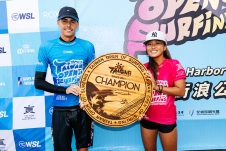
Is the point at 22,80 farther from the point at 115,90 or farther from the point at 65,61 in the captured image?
the point at 115,90

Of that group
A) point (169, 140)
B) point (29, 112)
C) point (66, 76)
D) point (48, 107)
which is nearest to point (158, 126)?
point (169, 140)

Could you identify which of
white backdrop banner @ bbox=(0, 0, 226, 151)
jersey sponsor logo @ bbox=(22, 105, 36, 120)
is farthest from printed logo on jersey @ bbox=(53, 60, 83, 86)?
jersey sponsor logo @ bbox=(22, 105, 36, 120)

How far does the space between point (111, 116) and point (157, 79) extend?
49 centimetres

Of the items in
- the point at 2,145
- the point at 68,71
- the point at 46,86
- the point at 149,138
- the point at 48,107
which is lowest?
the point at 2,145

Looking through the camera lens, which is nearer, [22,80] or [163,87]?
[163,87]

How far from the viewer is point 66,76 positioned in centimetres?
247

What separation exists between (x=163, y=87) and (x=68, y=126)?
84 centimetres

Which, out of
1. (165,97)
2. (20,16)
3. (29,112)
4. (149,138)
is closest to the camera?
(165,97)

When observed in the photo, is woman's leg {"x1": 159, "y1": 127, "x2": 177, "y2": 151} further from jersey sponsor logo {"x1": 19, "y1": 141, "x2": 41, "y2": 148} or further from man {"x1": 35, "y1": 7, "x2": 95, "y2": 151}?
jersey sponsor logo {"x1": 19, "y1": 141, "x2": 41, "y2": 148}

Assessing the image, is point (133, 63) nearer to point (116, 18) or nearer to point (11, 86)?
point (116, 18)

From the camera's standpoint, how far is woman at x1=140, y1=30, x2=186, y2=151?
97.3 inches

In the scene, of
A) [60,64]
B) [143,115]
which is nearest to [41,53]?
[60,64]

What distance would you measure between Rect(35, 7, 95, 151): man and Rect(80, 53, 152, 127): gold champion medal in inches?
4.0

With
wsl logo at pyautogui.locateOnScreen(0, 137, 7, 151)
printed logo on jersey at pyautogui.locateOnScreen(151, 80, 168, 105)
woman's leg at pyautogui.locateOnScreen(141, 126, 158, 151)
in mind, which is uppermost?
printed logo on jersey at pyautogui.locateOnScreen(151, 80, 168, 105)
